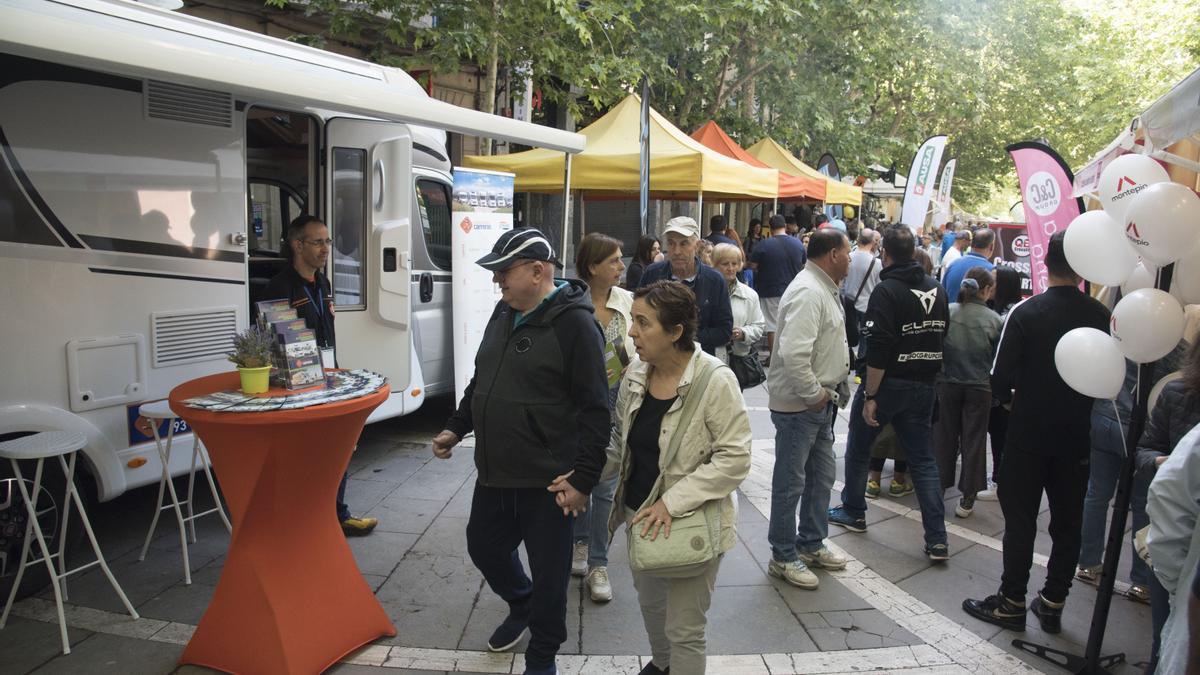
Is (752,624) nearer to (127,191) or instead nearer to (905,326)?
(905,326)

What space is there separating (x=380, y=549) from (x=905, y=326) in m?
3.22

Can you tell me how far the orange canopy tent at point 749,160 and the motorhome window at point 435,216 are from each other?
19.5 feet

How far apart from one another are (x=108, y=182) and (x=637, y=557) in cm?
333

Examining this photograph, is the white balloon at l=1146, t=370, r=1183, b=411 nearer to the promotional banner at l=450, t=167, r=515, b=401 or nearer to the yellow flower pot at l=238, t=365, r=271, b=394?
the yellow flower pot at l=238, t=365, r=271, b=394

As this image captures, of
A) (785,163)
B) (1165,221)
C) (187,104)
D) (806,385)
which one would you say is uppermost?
(785,163)

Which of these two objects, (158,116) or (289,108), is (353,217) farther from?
(158,116)

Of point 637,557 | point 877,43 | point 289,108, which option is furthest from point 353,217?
point 877,43

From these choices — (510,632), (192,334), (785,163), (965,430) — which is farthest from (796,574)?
(785,163)

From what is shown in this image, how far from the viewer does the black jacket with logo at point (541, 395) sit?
3033 millimetres

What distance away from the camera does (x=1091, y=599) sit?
4332 mm

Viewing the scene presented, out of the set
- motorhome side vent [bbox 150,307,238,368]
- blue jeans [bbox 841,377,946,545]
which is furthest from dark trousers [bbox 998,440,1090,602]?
motorhome side vent [bbox 150,307,238,368]

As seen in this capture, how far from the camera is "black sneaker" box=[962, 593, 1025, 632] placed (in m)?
3.95

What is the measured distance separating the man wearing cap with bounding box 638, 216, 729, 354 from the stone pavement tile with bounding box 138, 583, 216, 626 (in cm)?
299

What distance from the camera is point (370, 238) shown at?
6000 millimetres
